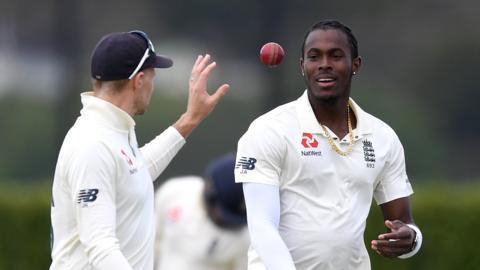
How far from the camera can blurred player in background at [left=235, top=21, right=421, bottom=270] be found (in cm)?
581

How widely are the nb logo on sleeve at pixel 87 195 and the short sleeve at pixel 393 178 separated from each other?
55.2 inches

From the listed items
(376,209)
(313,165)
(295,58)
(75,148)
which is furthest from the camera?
(295,58)

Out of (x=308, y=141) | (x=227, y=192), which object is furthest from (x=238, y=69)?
(x=308, y=141)

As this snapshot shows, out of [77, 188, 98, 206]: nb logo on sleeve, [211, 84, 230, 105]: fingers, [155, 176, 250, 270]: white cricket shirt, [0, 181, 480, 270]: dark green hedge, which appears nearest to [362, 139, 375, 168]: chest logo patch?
[211, 84, 230, 105]: fingers

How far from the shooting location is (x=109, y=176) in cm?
555

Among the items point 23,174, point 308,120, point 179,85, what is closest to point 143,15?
point 179,85

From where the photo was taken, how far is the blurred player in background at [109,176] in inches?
215

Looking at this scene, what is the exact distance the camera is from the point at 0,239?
450 inches

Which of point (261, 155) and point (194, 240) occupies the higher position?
point (261, 155)

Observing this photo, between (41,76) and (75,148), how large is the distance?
9.36 meters

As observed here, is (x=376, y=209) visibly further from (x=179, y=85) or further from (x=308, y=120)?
(x=308, y=120)

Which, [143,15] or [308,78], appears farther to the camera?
[143,15]

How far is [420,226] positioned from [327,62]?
5.29 metres

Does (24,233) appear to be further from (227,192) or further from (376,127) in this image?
(376,127)
